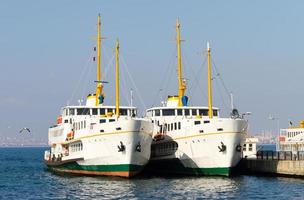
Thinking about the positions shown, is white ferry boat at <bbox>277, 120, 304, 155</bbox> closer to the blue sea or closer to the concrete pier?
the concrete pier

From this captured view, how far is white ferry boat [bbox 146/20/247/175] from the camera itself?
186ft

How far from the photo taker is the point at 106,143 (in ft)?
185

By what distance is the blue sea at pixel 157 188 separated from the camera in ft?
154

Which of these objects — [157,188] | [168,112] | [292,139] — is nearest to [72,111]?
[168,112]

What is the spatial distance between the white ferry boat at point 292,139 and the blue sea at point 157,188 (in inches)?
703

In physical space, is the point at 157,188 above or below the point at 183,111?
below

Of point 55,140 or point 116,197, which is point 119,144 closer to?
point 116,197

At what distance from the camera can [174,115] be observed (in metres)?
66.7

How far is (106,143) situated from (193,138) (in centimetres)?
924

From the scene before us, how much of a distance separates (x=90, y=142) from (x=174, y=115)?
490 inches

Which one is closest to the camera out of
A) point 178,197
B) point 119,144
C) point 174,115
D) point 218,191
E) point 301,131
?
point 178,197

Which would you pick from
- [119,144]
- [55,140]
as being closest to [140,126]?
[119,144]

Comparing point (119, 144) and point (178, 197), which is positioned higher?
point (119, 144)

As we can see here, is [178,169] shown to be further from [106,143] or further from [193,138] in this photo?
[106,143]
